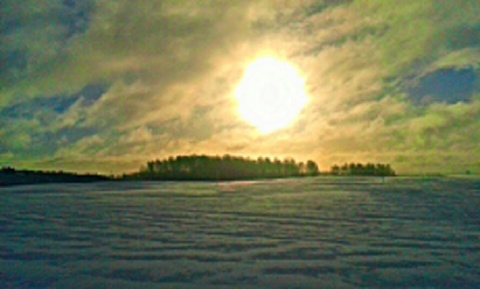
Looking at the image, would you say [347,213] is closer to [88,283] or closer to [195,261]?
[195,261]

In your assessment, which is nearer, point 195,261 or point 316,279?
point 316,279

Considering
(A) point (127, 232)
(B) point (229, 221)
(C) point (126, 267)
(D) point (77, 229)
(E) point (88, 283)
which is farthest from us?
(B) point (229, 221)

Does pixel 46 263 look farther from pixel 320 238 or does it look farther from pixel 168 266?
pixel 320 238

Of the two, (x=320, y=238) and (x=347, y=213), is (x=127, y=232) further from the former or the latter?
(x=347, y=213)

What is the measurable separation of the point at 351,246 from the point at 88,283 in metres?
10.1

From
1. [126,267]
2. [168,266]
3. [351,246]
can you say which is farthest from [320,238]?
[126,267]

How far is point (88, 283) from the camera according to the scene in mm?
11203

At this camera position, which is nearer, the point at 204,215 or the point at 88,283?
the point at 88,283

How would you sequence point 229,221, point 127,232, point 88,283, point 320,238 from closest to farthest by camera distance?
1. point 88,283
2. point 320,238
3. point 127,232
4. point 229,221

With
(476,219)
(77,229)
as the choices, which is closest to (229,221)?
(77,229)

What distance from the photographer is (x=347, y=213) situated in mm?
27609

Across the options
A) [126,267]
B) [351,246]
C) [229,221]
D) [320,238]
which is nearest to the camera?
[126,267]

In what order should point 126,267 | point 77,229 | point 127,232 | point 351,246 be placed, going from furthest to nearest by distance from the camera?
point 77,229, point 127,232, point 351,246, point 126,267

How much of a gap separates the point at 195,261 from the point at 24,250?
765 centimetres
